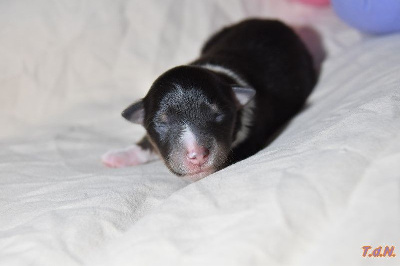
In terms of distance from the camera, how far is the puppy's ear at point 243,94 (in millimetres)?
3455

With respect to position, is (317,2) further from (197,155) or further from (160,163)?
(197,155)

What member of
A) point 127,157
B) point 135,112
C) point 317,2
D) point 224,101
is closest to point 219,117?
point 224,101

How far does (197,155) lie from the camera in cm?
297

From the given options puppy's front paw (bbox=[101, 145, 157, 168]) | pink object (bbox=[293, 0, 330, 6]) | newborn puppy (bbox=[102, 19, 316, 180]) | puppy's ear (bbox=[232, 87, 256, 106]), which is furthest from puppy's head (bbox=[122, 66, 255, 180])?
pink object (bbox=[293, 0, 330, 6])

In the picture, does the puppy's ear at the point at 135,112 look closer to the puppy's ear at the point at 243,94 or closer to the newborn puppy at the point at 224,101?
the newborn puppy at the point at 224,101

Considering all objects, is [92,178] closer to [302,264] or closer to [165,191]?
[165,191]

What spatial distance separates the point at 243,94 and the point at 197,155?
691mm

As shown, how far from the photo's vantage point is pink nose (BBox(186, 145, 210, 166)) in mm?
2969

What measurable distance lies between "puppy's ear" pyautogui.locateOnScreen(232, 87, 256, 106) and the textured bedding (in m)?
0.31

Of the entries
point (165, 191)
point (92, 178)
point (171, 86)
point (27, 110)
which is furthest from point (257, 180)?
point (27, 110)

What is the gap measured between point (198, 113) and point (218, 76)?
46cm

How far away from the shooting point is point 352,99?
3.28 m

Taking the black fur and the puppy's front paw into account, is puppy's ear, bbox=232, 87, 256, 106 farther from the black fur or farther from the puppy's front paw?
the puppy's front paw

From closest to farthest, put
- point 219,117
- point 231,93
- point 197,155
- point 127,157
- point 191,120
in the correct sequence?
1. point 197,155
2. point 191,120
3. point 219,117
4. point 231,93
5. point 127,157
